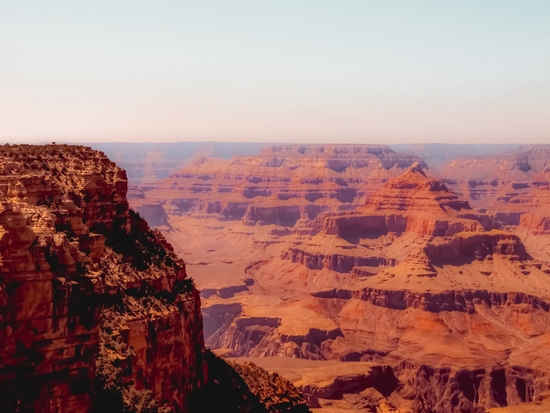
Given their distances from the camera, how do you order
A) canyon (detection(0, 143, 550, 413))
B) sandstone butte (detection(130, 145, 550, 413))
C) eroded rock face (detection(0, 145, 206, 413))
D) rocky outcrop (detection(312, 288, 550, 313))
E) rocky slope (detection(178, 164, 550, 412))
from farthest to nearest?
rocky outcrop (detection(312, 288, 550, 313))
rocky slope (detection(178, 164, 550, 412))
sandstone butte (detection(130, 145, 550, 413))
canyon (detection(0, 143, 550, 413))
eroded rock face (detection(0, 145, 206, 413))

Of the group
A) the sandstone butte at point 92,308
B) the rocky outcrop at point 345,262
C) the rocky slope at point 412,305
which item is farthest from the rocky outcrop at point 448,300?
the sandstone butte at point 92,308

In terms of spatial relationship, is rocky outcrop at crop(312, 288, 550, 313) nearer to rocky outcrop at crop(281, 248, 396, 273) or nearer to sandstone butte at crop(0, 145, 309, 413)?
rocky outcrop at crop(281, 248, 396, 273)

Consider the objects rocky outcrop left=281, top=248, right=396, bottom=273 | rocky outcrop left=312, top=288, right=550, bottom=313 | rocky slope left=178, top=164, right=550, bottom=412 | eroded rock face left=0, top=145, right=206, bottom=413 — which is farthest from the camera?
rocky outcrop left=281, top=248, right=396, bottom=273

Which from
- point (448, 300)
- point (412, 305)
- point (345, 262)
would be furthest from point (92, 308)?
point (345, 262)

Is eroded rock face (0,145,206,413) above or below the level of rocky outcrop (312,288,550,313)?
above

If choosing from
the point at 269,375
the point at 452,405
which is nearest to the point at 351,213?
the point at 452,405

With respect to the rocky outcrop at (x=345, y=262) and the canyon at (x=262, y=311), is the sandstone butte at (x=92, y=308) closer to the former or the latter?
the canyon at (x=262, y=311)

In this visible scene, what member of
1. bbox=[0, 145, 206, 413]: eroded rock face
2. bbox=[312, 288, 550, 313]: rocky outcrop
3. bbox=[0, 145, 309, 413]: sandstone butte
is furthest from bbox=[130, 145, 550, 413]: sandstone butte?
bbox=[0, 145, 206, 413]: eroded rock face
